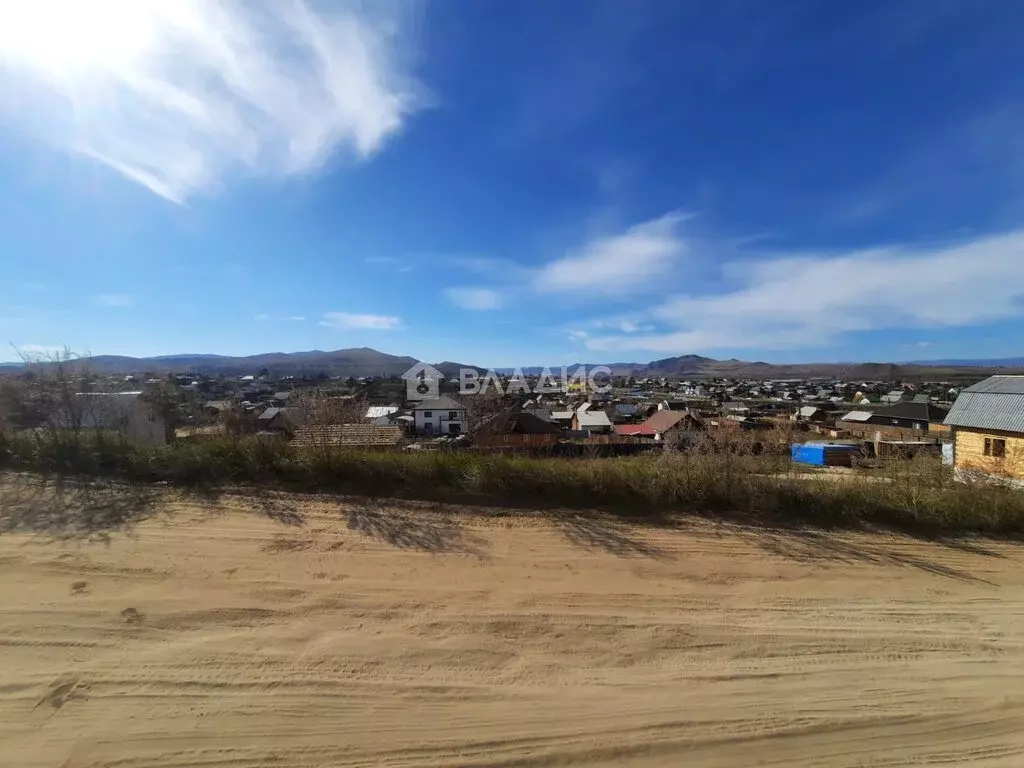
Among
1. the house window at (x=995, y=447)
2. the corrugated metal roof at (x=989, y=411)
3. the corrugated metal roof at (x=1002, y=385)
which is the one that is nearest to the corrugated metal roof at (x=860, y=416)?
the corrugated metal roof at (x=1002, y=385)

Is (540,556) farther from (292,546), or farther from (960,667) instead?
(960,667)

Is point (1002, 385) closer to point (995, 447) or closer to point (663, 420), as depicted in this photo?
point (995, 447)

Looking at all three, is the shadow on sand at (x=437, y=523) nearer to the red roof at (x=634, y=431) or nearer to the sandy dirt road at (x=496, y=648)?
the sandy dirt road at (x=496, y=648)

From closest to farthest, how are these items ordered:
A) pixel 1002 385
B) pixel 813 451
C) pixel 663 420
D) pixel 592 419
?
1. pixel 1002 385
2. pixel 813 451
3. pixel 663 420
4. pixel 592 419

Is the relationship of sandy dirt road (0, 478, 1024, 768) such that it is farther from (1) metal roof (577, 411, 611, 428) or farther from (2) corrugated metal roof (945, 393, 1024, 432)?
(1) metal roof (577, 411, 611, 428)

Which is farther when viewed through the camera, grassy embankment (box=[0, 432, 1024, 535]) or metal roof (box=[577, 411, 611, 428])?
metal roof (box=[577, 411, 611, 428])

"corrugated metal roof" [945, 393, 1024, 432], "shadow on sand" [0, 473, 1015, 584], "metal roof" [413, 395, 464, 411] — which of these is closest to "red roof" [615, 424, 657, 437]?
"metal roof" [413, 395, 464, 411]

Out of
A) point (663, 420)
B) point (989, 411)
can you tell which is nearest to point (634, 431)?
point (663, 420)
